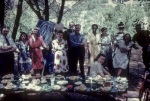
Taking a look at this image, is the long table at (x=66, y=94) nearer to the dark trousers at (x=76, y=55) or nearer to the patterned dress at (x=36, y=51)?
the patterned dress at (x=36, y=51)

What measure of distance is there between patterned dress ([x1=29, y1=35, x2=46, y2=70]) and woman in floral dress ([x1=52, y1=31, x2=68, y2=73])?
21.0 inches

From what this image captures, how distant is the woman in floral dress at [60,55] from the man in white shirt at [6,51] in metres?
1.28

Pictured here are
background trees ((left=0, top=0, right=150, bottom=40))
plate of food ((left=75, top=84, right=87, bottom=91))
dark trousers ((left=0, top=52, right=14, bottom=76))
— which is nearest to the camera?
plate of food ((left=75, top=84, right=87, bottom=91))

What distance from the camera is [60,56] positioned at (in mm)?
8984

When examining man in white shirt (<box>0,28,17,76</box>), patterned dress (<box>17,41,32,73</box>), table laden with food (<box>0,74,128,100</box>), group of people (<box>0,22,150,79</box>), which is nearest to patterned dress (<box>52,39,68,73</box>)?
group of people (<box>0,22,150,79</box>)

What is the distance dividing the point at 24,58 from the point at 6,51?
2.41 feet

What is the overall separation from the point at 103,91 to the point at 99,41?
3.53m

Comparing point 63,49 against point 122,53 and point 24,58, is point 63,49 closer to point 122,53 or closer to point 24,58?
point 24,58

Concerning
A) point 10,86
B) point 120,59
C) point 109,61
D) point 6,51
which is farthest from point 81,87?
point 109,61

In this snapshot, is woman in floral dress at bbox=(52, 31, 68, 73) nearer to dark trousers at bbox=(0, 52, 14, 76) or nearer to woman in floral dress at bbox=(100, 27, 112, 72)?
woman in floral dress at bbox=(100, 27, 112, 72)

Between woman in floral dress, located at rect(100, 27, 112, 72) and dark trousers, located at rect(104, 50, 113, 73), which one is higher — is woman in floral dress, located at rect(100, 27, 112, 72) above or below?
above

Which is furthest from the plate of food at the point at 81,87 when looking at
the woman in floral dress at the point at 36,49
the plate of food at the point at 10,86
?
the woman in floral dress at the point at 36,49

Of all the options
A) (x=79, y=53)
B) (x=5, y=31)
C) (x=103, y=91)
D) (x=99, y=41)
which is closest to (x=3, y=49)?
(x=5, y=31)

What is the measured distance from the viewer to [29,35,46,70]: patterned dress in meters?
9.06
